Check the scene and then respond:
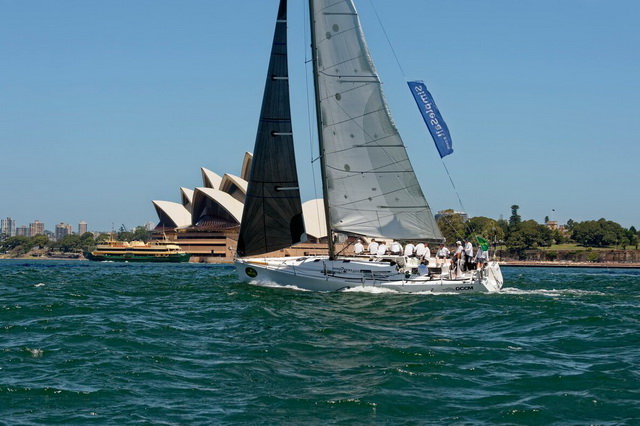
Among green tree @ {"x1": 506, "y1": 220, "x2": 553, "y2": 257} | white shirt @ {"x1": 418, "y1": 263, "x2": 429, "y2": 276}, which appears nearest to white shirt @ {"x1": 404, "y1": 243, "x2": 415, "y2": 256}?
white shirt @ {"x1": 418, "y1": 263, "x2": 429, "y2": 276}

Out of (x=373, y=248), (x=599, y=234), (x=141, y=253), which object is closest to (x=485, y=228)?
(x=599, y=234)

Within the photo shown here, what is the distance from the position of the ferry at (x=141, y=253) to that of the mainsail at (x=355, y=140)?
300 feet

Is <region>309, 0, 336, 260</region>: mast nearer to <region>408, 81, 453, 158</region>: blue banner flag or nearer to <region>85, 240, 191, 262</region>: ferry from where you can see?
<region>408, 81, 453, 158</region>: blue banner flag

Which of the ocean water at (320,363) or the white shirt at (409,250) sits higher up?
the white shirt at (409,250)

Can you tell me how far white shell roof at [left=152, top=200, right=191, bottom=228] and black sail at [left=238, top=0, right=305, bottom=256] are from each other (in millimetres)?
103080

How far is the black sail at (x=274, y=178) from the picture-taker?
30.2m

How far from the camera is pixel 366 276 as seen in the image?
28.4m

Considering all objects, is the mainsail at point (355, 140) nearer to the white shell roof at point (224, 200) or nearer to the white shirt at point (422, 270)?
the white shirt at point (422, 270)

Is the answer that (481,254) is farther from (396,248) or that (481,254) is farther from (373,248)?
(373,248)

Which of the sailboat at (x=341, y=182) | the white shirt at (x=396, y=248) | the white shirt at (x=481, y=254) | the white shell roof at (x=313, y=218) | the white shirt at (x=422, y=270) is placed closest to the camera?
the white shirt at (x=422, y=270)

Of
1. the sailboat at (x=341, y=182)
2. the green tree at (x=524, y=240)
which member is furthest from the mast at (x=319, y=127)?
the green tree at (x=524, y=240)

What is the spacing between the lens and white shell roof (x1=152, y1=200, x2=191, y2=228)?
431 feet

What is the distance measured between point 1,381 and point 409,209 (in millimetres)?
19410

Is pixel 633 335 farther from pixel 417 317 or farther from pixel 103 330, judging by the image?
pixel 103 330
